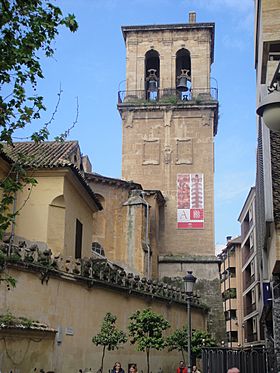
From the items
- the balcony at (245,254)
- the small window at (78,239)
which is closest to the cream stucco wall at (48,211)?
the small window at (78,239)

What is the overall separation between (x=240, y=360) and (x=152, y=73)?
1534 inches

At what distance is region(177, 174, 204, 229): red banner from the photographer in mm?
46188

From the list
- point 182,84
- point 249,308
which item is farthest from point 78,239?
point 249,308

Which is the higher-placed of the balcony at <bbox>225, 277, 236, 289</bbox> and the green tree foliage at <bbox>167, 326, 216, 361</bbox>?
the balcony at <bbox>225, 277, 236, 289</bbox>

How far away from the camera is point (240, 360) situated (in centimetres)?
1464

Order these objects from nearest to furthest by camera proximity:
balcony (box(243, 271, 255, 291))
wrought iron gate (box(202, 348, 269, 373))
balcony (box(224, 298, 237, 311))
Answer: wrought iron gate (box(202, 348, 269, 373)) < balcony (box(243, 271, 255, 291)) < balcony (box(224, 298, 237, 311))

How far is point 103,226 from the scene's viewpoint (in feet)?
140

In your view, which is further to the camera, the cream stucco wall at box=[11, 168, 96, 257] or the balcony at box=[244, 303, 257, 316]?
the balcony at box=[244, 303, 257, 316]

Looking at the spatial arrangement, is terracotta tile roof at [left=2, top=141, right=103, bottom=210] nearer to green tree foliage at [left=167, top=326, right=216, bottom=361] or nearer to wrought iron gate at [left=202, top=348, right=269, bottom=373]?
green tree foliage at [left=167, top=326, right=216, bottom=361]

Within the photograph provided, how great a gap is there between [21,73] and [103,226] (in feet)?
108

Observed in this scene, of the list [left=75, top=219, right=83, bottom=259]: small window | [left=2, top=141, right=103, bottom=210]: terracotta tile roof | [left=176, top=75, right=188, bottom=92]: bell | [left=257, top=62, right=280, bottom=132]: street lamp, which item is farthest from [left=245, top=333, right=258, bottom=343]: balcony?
[left=257, top=62, right=280, bottom=132]: street lamp

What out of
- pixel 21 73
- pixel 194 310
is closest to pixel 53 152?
pixel 194 310


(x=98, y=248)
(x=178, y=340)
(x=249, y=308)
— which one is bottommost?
(x=178, y=340)

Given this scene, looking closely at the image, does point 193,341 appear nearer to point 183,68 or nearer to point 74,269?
point 74,269
